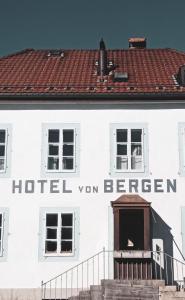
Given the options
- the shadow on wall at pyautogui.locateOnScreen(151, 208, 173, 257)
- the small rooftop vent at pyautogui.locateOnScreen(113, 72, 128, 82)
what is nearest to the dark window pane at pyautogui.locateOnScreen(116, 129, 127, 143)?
the small rooftop vent at pyautogui.locateOnScreen(113, 72, 128, 82)

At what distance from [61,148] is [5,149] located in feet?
6.73

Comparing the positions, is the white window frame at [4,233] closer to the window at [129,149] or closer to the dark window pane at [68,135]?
the dark window pane at [68,135]

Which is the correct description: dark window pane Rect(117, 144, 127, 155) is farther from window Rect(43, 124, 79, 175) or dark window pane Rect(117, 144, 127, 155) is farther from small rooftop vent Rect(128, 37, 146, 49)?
small rooftop vent Rect(128, 37, 146, 49)

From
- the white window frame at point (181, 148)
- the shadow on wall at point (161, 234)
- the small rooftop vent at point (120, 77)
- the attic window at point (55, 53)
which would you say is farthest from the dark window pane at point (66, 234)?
the attic window at point (55, 53)

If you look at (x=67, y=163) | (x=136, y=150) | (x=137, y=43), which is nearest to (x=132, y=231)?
(x=136, y=150)

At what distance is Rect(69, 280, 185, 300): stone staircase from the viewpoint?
15883 millimetres

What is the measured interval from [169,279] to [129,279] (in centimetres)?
187

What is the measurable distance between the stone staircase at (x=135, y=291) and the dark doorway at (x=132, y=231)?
298 centimetres

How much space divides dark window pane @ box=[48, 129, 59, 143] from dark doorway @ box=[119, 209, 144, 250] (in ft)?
12.4

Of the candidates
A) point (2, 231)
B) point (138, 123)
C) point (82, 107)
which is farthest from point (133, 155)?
point (2, 231)

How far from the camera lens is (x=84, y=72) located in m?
23.0

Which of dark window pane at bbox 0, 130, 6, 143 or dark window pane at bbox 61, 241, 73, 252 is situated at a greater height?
dark window pane at bbox 0, 130, 6, 143

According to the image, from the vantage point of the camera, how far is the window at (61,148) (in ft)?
65.5

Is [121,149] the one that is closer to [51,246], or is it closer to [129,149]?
[129,149]
